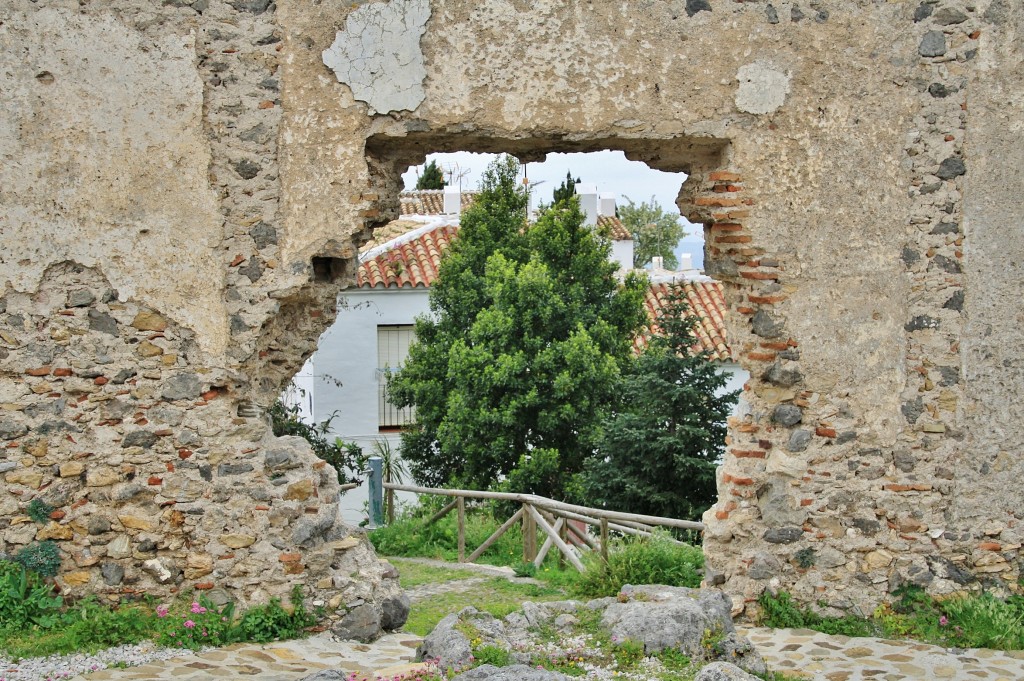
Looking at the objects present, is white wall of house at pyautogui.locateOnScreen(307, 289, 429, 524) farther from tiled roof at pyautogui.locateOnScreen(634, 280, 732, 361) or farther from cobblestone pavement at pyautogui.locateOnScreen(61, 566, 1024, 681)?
cobblestone pavement at pyautogui.locateOnScreen(61, 566, 1024, 681)

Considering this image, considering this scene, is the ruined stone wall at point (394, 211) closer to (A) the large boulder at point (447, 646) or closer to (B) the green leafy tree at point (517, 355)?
(A) the large boulder at point (447, 646)

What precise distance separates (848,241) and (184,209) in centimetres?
392

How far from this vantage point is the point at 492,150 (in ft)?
20.1

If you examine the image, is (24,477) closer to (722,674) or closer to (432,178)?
(722,674)

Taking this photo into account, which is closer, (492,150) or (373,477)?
(492,150)

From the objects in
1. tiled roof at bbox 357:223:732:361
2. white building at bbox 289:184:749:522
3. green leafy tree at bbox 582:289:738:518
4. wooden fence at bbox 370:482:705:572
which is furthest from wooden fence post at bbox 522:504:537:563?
white building at bbox 289:184:749:522

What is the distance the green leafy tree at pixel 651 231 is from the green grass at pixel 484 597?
2978 cm

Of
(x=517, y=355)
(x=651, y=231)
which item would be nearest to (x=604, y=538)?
(x=517, y=355)

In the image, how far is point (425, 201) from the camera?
2402 cm

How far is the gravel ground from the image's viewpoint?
16.0 ft

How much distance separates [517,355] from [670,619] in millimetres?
7925

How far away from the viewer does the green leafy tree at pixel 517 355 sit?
12977mm

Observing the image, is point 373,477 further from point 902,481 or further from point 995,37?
point 995,37

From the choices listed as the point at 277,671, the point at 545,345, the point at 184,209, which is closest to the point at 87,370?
the point at 184,209
